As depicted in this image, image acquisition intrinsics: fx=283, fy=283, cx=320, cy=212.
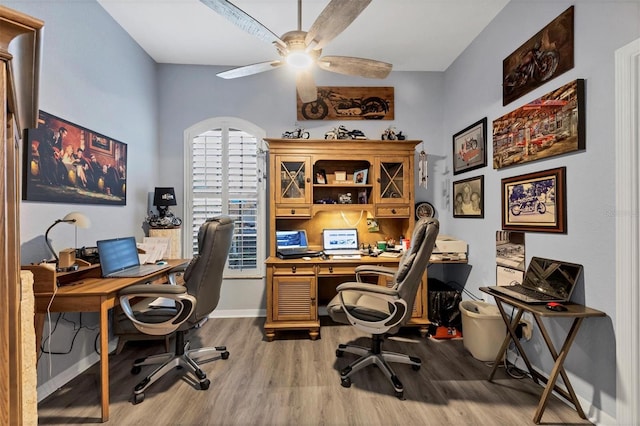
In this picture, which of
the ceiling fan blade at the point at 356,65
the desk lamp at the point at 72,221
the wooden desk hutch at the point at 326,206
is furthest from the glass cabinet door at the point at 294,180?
the desk lamp at the point at 72,221

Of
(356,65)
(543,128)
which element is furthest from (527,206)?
(356,65)

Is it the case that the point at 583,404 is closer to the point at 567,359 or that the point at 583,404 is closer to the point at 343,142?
the point at 567,359

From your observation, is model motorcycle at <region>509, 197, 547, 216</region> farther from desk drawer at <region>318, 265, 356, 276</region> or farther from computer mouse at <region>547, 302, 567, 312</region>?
desk drawer at <region>318, 265, 356, 276</region>

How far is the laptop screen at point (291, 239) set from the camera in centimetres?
312

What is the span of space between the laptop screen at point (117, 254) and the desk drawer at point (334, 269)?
166 cm

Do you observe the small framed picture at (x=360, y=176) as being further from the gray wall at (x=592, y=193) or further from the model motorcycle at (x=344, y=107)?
the gray wall at (x=592, y=193)

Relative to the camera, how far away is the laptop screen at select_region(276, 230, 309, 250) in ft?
10.2

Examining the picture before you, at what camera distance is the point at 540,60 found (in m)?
2.06

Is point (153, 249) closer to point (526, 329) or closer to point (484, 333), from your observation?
point (484, 333)

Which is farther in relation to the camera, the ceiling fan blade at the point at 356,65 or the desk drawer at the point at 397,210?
the desk drawer at the point at 397,210

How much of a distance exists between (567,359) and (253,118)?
359 centimetres

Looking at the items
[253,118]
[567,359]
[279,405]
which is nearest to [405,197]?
[567,359]

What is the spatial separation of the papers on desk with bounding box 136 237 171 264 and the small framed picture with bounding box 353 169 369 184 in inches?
82.3

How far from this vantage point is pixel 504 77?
7.98 feet
